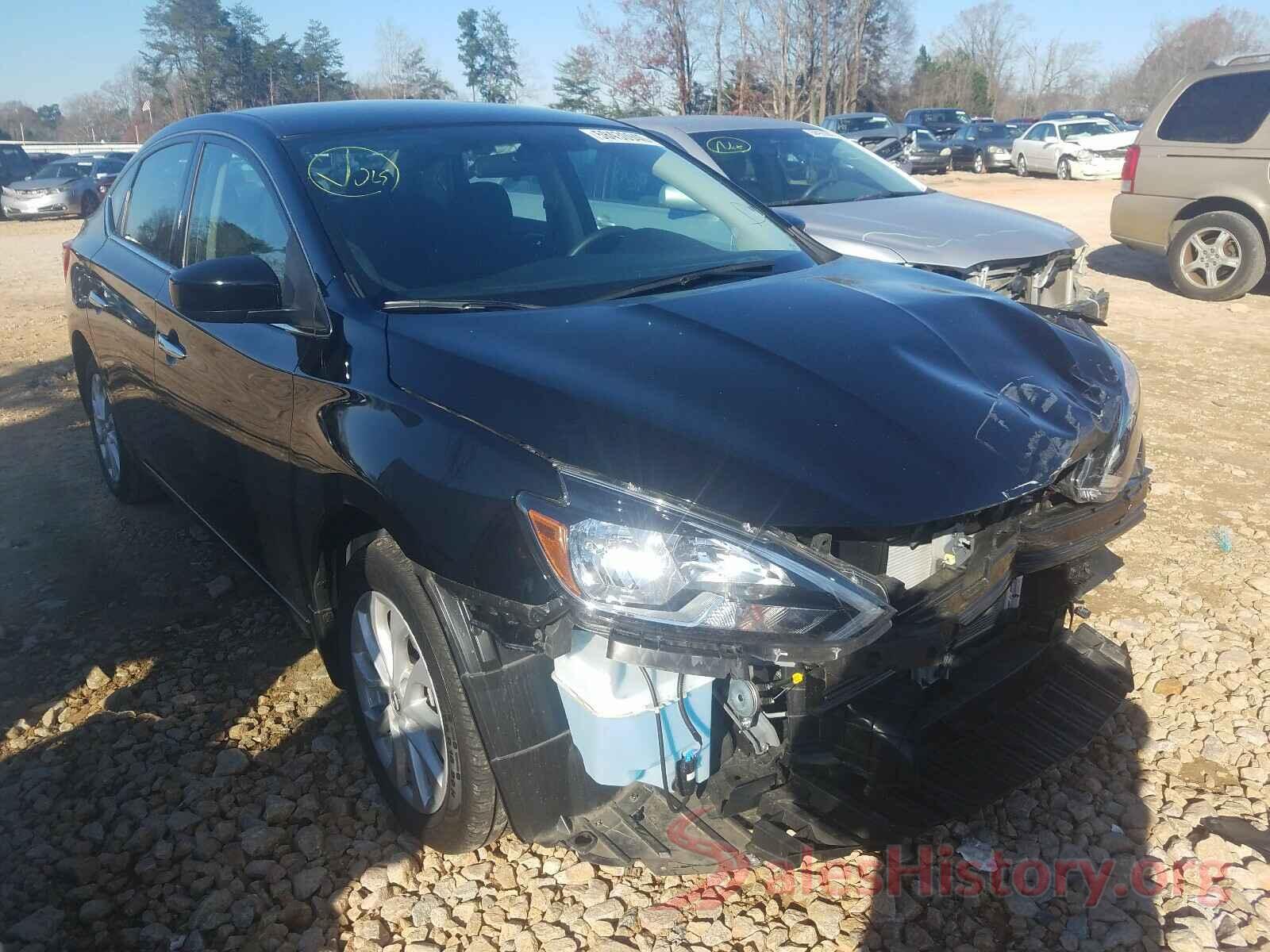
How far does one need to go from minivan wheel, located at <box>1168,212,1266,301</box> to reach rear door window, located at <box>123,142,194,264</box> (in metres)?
9.06

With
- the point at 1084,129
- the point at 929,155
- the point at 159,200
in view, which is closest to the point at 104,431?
the point at 159,200

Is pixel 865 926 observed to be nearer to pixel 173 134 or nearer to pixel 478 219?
pixel 478 219

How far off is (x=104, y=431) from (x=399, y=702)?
126 inches

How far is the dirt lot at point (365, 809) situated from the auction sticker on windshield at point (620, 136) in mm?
2123

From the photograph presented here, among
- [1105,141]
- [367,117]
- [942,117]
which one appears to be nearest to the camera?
[367,117]

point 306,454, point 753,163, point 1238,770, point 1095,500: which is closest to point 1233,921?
point 1238,770

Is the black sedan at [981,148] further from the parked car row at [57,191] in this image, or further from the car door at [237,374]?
the car door at [237,374]

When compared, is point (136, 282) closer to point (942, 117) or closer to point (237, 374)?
point (237, 374)

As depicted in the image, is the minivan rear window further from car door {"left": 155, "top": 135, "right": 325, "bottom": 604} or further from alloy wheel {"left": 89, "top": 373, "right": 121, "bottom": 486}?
alloy wheel {"left": 89, "top": 373, "right": 121, "bottom": 486}

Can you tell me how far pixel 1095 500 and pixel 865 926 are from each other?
1136mm

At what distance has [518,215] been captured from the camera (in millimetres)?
3145

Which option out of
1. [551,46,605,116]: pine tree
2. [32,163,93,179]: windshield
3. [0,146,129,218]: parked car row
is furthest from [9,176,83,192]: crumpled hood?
[551,46,605,116]: pine tree

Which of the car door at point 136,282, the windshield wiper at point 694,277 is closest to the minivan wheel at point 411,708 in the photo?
the windshield wiper at point 694,277

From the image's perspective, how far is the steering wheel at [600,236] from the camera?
10.0ft
